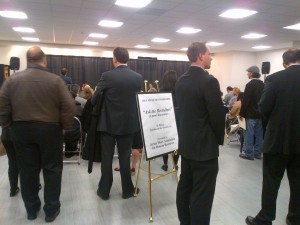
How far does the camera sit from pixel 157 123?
2.47 meters

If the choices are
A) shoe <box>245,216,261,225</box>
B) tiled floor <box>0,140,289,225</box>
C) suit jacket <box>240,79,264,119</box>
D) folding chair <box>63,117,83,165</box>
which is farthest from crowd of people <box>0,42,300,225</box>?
suit jacket <box>240,79,264,119</box>

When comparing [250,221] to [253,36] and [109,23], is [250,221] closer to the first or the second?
[109,23]

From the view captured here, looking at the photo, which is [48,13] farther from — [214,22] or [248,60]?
[248,60]

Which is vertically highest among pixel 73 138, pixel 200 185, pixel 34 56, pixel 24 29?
pixel 24 29

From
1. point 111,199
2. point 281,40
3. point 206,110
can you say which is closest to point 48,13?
point 111,199

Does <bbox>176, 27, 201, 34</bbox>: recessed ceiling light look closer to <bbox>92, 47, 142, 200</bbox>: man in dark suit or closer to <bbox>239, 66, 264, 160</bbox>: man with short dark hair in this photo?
<bbox>239, 66, 264, 160</bbox>: man with short dark hair

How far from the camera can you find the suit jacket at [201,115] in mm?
1688

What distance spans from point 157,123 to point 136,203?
36.2 inches

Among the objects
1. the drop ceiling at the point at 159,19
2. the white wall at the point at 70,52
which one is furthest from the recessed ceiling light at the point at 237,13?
the white wall at the point at 70,52

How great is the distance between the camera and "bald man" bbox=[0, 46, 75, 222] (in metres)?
2.17

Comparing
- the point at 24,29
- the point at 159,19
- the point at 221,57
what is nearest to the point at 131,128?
the point at 159,19

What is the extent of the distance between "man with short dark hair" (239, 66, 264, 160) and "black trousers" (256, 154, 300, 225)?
7.67 ft

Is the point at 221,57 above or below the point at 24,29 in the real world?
below

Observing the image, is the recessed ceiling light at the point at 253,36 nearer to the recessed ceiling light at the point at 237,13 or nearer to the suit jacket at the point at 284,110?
the recessed ceiling light at the point at 237,13
